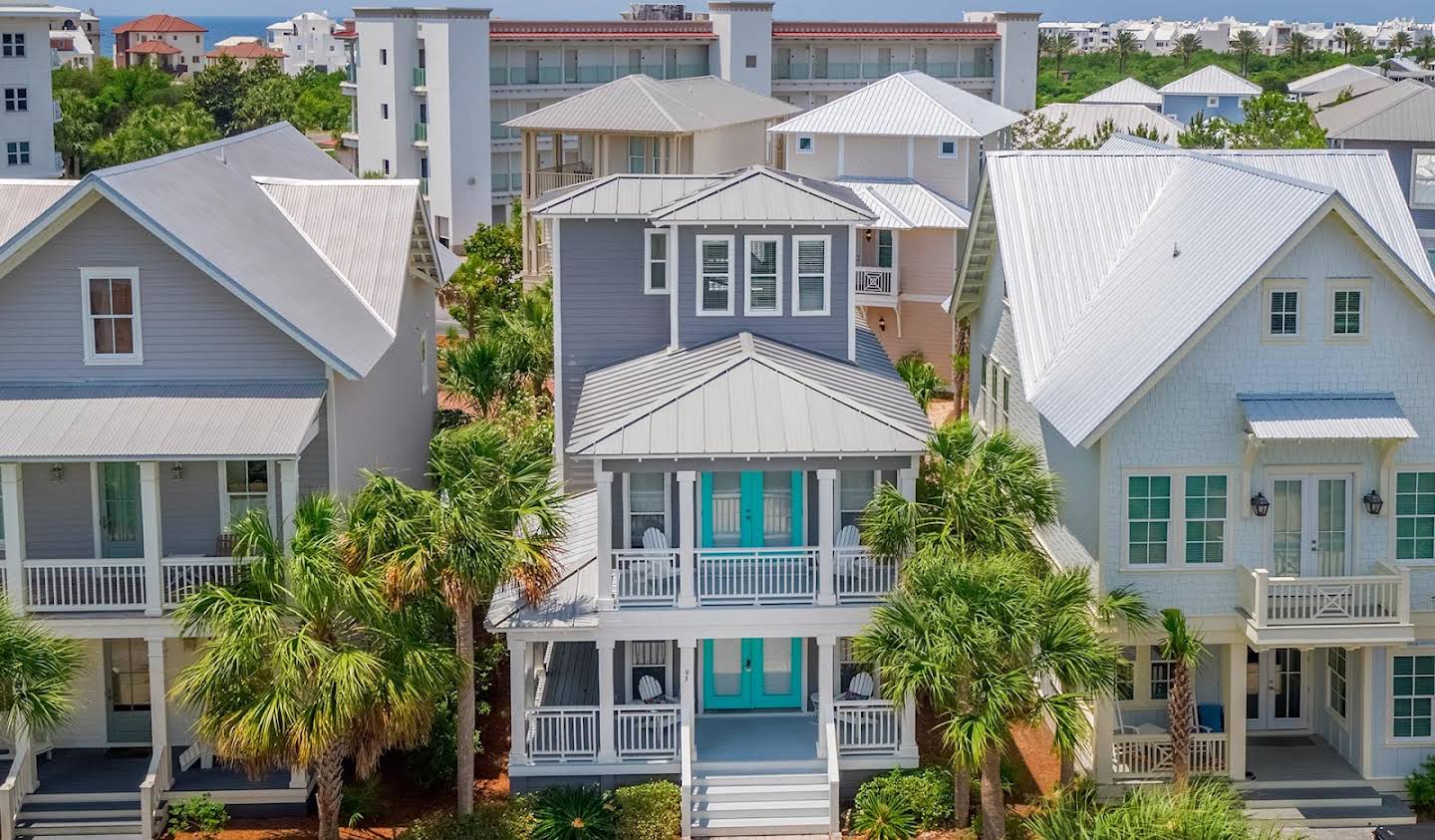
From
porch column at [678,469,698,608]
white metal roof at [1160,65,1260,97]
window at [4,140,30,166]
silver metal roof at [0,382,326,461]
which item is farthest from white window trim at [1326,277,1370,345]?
white metal roof at [1160,65,1260,97]

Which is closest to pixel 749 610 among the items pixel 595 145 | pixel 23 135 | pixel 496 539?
pixel 496 539

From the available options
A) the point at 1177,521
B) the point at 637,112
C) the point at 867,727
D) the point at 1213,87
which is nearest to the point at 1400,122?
the point at 637,112

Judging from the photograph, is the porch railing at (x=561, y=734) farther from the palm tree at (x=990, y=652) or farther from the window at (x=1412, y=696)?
the window at (x=1412, y=696)

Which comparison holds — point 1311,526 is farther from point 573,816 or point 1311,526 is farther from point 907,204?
point 907,204

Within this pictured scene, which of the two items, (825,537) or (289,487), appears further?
(825,537)

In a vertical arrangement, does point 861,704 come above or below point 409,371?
below

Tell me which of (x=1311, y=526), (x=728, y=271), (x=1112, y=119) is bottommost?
(x=1311, y=526)

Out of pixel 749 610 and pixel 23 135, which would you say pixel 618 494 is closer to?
pixel 749 610
